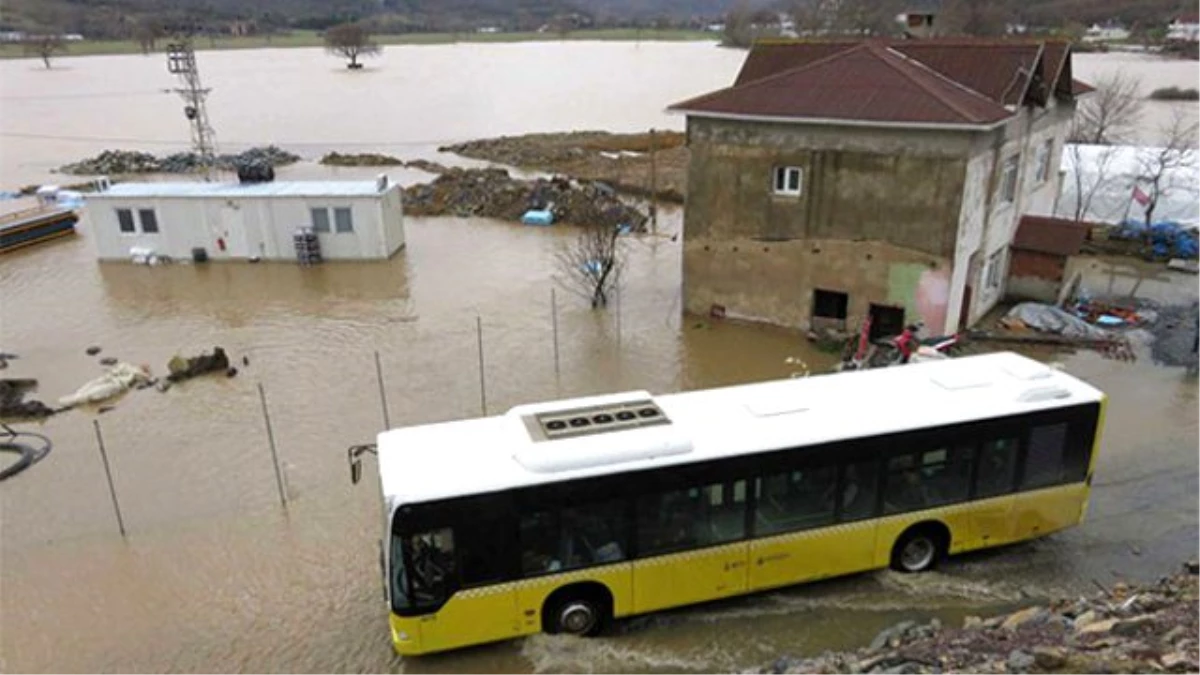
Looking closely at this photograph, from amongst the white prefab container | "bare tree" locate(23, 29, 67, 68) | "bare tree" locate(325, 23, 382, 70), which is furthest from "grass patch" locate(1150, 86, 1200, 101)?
"bare tree" locate(23, 29, 67, 68)

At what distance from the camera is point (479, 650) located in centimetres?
1047

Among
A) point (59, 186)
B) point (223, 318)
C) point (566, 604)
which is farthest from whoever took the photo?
point (59, 186)

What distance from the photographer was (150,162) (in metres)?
56.2

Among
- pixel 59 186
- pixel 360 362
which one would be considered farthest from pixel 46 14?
pixel 360 362

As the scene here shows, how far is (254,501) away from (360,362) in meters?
6.70

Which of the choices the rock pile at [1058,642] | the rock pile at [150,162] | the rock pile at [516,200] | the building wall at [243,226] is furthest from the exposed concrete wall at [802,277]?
the rock pile at [150,162]

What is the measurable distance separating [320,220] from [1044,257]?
23.4 metres

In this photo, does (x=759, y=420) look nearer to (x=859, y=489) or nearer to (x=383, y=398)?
(x=859, y=489)

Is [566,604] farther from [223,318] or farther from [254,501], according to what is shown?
[223,318]

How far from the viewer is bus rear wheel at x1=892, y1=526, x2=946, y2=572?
11.4 metres

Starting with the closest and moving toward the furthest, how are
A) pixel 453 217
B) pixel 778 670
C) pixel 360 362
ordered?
pixel 778 670
pixel 360 362
pixel 453 217

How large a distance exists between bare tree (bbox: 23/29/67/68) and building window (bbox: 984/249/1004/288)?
5995 inches

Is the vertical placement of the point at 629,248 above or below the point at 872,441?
below

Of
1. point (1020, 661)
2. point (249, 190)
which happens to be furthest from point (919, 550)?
point (249, 190)
